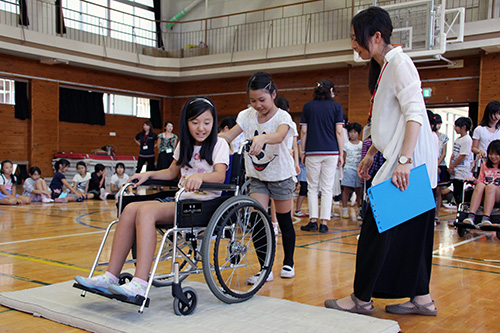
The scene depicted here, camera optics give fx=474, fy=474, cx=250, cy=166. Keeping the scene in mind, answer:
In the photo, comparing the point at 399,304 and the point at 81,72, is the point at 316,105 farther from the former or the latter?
the point at 81,72

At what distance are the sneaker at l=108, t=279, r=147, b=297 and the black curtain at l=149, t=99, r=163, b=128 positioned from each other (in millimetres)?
13412

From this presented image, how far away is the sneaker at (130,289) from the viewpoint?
1.65 m

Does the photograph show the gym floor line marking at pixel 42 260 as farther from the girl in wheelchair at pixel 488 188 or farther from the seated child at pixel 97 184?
the seated child at pixel 97 184

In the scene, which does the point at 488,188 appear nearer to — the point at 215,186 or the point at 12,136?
the point at 215,186

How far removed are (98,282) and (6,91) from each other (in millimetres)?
11362

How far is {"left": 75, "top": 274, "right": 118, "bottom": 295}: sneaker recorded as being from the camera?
1714 millimetres

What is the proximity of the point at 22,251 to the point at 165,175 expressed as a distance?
5.21 ft

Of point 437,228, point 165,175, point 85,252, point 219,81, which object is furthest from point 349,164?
point 219,81

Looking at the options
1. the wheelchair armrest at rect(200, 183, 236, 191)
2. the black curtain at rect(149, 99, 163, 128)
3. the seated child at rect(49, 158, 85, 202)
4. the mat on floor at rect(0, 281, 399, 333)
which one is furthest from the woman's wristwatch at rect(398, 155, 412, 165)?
Result: the black curtain at rect(149, 99, 163, 128)

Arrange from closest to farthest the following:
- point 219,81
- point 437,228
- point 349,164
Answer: point 437,228 < point 349,164 < point 219,81

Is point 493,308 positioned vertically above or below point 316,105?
below

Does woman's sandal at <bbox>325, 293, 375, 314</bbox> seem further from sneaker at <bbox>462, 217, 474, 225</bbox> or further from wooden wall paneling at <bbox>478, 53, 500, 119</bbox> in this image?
wooden wall paneling at <bbox>478, 53, 500, 119</bbox>

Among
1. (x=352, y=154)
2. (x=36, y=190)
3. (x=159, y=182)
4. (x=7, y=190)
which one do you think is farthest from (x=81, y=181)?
(x=159, y=182)

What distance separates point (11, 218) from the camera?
5180 mm
